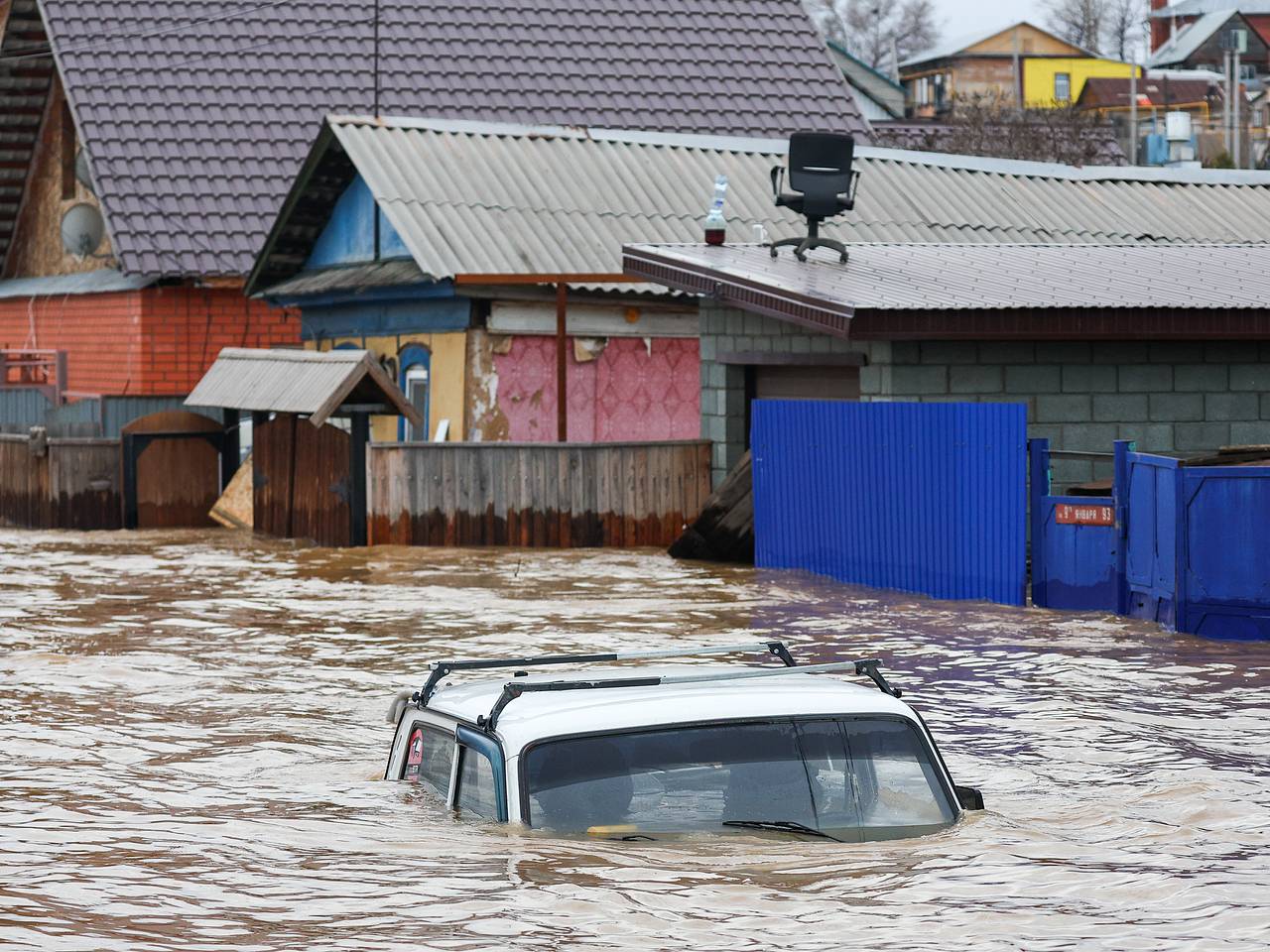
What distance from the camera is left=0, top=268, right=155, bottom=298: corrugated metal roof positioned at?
95.1 feet

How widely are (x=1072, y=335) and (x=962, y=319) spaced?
0.93m

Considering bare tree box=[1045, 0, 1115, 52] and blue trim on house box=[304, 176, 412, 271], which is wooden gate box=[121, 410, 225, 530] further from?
bare tree box=[1045, 0, 1115, 52]

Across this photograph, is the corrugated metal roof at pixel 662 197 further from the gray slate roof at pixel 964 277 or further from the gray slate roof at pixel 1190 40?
the gray slate roof at pixel 1190 40

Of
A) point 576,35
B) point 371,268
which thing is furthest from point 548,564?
A: point 576,35

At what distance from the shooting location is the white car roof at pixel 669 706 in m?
6.50

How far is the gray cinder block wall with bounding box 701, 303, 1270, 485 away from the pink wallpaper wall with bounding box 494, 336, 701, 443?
248 inches

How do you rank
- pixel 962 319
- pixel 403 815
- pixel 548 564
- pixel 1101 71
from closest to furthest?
pixel 403 815
pixel 962 319
pixel 548 564
pixel 1101 71

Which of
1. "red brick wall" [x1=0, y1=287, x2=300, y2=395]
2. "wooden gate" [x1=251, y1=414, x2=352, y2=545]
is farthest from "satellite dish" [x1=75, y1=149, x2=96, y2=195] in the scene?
"wooden gate" [x1=251, y1=414, x2=352, y2=545]

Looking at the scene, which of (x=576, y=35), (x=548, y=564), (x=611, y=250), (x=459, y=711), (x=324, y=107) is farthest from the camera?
(x=576, y=35)

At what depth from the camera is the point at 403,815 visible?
771 centimetres

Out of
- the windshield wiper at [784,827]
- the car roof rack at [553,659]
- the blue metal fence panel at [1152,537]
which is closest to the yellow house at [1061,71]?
the blue metal fence panel at [1152,537]

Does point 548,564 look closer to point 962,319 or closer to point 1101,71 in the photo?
point 962,319

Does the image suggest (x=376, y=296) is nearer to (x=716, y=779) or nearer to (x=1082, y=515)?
(x=1082, y=515)

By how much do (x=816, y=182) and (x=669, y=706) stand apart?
14253mm
